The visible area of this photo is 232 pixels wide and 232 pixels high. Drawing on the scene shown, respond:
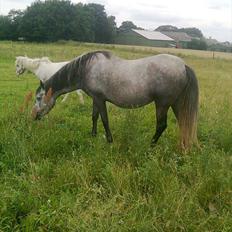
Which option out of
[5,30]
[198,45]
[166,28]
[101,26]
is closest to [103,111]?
[5,30]

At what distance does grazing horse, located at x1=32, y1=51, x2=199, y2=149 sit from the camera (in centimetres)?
583

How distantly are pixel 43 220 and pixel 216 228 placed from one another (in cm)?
172

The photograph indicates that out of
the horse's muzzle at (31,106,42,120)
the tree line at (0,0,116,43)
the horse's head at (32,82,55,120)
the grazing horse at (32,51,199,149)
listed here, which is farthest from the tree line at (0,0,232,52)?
the grazing horse at (32,51,199,149)

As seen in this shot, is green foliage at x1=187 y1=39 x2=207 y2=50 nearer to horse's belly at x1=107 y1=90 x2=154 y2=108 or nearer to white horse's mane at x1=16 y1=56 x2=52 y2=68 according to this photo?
white horse's mane at x1=16 y1=56 x2=52 y2=68

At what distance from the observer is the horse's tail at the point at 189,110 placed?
5887 millimetres

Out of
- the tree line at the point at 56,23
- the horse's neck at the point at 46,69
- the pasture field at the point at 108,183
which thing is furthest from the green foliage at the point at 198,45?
the pasture field at the point at 108,183

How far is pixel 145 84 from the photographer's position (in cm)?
591

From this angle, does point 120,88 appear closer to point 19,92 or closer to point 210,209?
point 210,209

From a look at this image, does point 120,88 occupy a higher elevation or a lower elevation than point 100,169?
higher

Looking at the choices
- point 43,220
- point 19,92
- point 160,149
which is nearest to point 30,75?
point 19,92

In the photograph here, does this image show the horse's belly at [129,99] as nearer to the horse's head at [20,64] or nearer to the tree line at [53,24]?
the horse's head at [20,64]

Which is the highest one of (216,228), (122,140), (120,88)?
(120,88)

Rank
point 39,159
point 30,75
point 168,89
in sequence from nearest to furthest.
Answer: point 39,159 → point 168,89 → point 30,75

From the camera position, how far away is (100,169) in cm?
483
